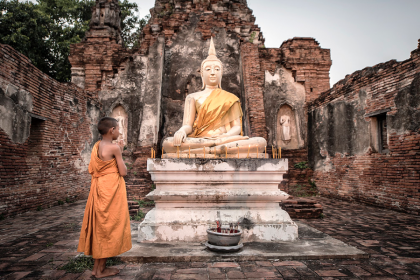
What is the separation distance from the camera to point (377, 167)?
6.90 metres

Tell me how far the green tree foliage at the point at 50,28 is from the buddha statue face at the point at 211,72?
12.1m

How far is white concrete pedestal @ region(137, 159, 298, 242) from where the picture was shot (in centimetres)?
336

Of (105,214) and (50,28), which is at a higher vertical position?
(50,28)

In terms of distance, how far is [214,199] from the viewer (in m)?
3.46

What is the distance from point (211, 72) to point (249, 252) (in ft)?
9.66

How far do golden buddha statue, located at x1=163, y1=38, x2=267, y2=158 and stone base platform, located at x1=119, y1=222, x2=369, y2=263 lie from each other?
115cm

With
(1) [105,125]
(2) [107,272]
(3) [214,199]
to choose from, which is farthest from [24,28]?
(2) [107,272]

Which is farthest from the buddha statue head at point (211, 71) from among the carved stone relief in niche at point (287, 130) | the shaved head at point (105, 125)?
the carved stone relief in niche at point (287, 130)

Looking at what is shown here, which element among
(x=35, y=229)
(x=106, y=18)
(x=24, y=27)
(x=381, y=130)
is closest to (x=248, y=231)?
(x=35, y=229)

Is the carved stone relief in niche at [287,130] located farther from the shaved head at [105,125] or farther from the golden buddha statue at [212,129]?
the shaved head at [105,125]

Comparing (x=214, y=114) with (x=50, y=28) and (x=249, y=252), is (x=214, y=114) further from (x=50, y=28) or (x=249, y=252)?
(x=50, y=28)

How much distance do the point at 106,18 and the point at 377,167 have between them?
38.1ft

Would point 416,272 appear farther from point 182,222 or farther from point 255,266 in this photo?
point 182,222

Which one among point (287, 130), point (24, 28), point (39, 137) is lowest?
point (39, 137)
